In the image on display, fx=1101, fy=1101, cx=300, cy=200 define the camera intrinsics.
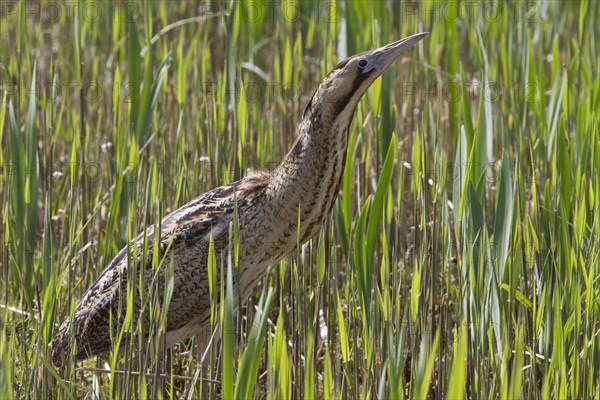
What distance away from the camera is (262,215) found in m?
3.11

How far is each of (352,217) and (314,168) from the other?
630mm

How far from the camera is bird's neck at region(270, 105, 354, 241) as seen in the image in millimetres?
3055

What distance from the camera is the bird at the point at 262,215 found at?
3039 millimetres

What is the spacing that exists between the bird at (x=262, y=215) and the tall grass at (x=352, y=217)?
7 cm

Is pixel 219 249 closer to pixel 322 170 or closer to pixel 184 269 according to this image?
pixel 184 269

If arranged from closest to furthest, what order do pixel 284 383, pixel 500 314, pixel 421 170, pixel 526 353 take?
pixel 284 383, pixel 500 314, pixel 421 170, pixel 526 353

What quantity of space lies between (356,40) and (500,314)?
156 centimetres

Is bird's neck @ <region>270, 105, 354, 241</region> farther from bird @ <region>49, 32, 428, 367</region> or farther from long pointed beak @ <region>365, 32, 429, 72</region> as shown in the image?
long pointed beak @ <region>365, 32, 429, 72</region>

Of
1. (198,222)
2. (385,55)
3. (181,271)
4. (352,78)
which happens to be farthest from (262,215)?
(385,55)

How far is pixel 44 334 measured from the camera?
259cm

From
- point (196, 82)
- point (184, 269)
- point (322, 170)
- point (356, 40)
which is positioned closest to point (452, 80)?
point (356, 40)

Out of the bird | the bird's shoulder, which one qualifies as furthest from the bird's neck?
the bird's shoulder

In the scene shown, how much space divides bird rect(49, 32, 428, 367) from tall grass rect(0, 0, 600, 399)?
0.21 ft

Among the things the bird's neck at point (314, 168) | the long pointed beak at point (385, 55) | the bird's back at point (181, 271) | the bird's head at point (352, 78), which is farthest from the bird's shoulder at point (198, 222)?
the long pointed beak at point (385, 55)
